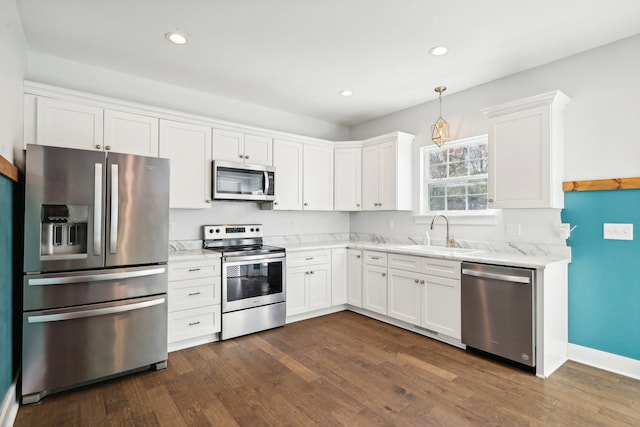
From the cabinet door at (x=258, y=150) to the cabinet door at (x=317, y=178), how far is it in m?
0.55

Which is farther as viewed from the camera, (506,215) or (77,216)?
(506,215)

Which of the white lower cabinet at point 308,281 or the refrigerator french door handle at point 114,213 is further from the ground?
the refrigerator french door handle at point 114,213

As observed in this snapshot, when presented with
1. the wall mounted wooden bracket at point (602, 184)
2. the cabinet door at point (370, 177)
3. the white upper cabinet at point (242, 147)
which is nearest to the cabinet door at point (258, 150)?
the white upper cabinet at point (242, 147)

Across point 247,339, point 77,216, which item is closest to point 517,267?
point 247,339

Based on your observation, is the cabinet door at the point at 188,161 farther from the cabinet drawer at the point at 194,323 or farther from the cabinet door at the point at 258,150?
the cabinet drawer at the point at 194,323

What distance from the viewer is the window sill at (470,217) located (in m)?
3.51

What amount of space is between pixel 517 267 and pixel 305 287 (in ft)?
7.43

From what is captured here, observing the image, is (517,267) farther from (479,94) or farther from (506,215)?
(479,94)

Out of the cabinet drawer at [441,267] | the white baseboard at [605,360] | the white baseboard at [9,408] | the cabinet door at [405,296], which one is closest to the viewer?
the white baseboard at [9,408]

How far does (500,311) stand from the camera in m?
2.85

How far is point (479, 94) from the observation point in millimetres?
3670

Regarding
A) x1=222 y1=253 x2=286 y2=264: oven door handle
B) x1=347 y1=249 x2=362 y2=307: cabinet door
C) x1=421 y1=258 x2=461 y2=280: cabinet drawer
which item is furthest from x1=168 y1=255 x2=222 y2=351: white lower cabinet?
x1=421 y1=258 x2=461 y2=280: cabinet drawer

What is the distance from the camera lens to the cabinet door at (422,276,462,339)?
3186 millimetres

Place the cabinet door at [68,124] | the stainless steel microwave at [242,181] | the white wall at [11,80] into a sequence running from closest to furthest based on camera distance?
the white wall at [11,80] < the cabinet door at [68,124] < the stainless steel microwave at [242,181]
